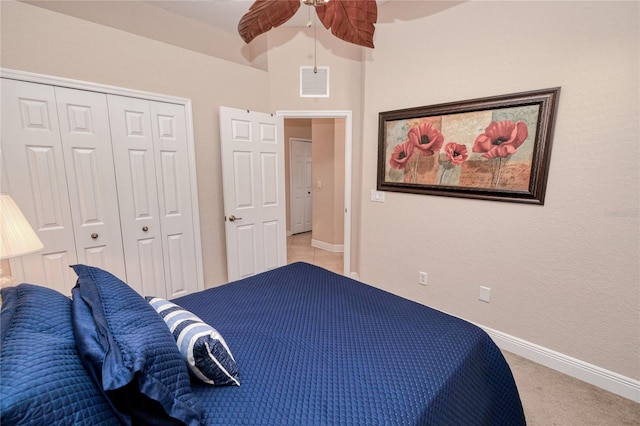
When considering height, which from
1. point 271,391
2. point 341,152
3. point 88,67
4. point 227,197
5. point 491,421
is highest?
point 88,67

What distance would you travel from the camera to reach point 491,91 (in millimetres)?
2143

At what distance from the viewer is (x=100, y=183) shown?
228 centimetres

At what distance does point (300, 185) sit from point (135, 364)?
5.43 metres

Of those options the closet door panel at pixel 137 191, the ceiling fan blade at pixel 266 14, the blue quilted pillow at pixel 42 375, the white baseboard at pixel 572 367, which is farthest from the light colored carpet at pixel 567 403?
the closet door panel at pixel 137 191

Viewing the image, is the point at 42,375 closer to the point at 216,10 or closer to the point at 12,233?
the point at 12,233

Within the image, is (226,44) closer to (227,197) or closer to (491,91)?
(227,197)

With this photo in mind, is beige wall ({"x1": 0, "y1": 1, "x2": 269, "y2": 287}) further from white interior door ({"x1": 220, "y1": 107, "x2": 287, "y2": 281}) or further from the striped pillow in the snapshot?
the striped pillow

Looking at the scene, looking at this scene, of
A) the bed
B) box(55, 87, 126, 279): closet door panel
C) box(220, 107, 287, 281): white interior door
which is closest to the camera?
the bed

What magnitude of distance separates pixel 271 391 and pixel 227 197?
2219 mm

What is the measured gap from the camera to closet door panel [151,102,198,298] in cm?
256

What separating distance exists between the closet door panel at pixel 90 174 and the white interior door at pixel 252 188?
3.07ft

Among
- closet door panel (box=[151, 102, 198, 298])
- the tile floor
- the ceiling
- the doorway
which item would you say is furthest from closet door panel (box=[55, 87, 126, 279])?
the doorway

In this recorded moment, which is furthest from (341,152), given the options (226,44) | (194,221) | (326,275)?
(326,275)

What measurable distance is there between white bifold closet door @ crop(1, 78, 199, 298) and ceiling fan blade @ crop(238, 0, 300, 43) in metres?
1.30
